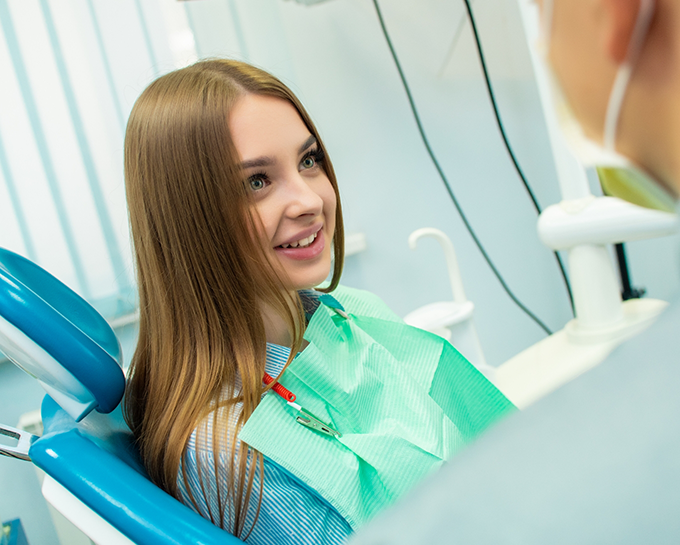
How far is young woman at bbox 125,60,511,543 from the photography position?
590 millimetres

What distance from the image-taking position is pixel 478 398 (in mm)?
824

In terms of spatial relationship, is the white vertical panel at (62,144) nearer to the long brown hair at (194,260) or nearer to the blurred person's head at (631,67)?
the long brown hair at (194,260)

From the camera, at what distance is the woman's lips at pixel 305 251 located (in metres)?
0.71

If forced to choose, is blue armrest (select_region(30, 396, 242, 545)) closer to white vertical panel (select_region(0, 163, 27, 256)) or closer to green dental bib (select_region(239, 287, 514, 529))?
green dental bib (select_region(239, 287, 514, 529))

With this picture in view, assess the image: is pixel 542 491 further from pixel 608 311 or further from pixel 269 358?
pixel 608 311

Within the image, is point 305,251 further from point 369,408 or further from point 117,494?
point 117,494

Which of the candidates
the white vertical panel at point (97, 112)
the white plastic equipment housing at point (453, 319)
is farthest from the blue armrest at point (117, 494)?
the white vertical panel at point (97, 112)

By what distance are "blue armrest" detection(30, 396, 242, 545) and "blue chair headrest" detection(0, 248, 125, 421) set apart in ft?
0.13

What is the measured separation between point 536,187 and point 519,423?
1686 mm

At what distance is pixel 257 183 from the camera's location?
0.69 m

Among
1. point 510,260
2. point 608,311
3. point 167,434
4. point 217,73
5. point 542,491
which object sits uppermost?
point 217,73

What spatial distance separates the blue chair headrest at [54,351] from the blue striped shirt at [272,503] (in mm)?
113

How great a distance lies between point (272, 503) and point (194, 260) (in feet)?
0.99

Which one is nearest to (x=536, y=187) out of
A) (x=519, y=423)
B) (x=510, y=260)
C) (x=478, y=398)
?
(x=510, y=260)
